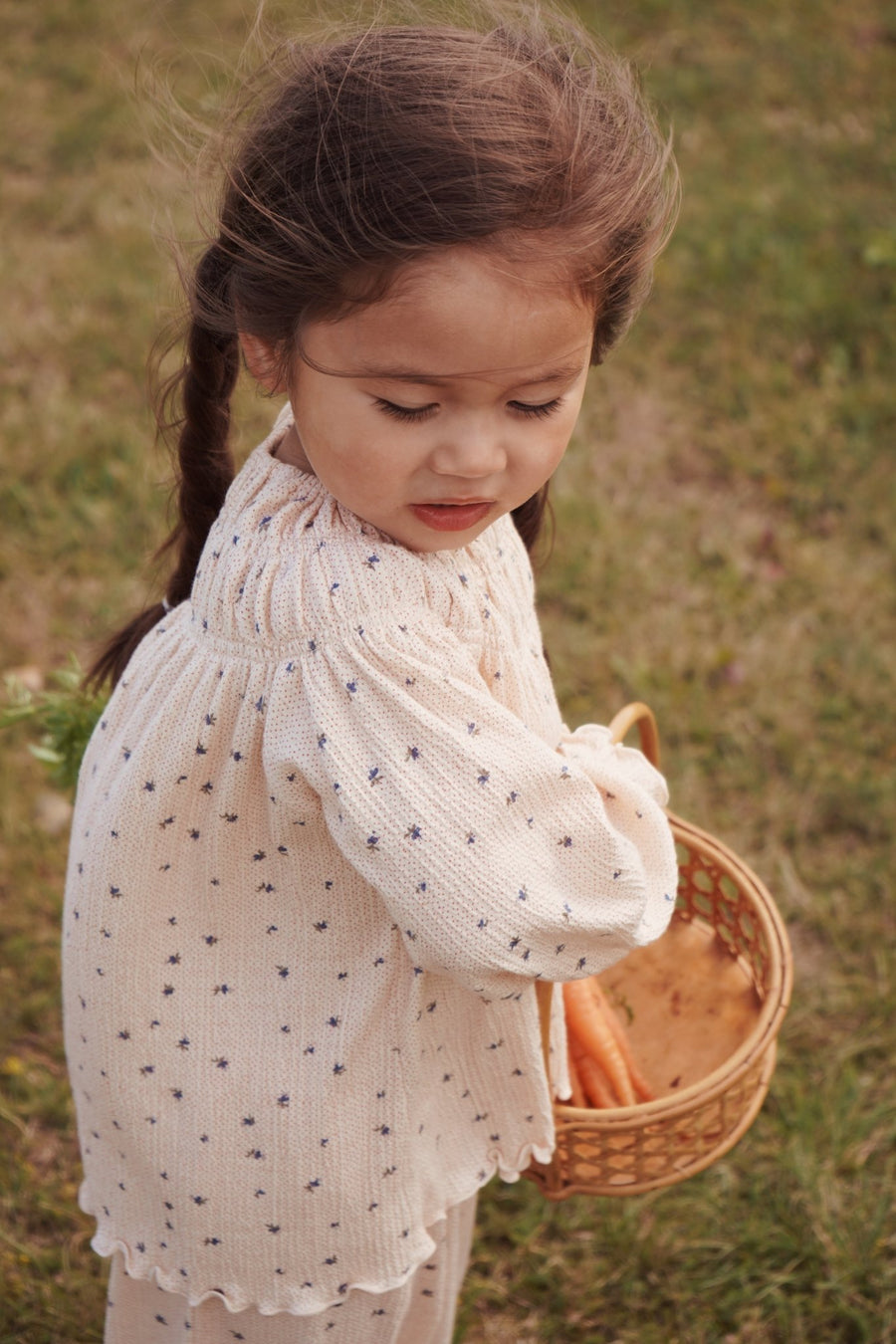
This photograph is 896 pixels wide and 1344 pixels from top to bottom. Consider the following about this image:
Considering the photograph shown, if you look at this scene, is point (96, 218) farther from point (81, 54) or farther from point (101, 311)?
point (81, 54)

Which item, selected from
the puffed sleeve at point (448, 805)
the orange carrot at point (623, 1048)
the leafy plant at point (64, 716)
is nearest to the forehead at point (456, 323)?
the puffed sleeve at point (448, 805)

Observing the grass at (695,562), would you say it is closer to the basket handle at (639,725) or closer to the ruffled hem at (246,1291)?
the ruffled hem at (246,1291)

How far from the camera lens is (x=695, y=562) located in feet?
11.4

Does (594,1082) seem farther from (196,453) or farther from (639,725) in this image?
(196,453)

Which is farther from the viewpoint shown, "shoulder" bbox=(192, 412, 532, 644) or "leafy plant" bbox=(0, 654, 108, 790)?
"leafy plant" bbox=(0, 654, 108, 790)

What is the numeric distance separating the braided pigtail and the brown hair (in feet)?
0.32

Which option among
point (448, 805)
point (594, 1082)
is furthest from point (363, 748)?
point (594, 1082)

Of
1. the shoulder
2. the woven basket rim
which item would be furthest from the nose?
the woven basket rim

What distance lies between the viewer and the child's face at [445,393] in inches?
48.0

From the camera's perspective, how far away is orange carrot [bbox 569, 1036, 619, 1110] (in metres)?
1.88

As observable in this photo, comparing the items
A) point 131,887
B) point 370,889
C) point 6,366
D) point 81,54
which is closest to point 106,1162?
point 131,887

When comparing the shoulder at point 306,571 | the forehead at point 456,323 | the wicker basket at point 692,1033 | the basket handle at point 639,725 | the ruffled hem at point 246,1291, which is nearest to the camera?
the forehead at point 456,323

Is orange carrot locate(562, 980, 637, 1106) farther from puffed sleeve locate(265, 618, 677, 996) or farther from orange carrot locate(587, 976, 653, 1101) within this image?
puffed sleeve locate(265, 618, 677, 996)

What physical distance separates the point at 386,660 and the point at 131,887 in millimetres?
412
